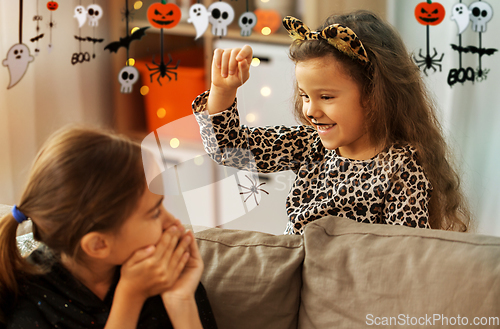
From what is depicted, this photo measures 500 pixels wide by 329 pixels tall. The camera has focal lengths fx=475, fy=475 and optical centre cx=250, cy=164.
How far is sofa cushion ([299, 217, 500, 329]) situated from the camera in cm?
75

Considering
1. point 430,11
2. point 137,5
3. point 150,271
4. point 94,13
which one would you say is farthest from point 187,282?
point 94,13

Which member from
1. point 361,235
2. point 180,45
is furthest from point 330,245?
point 180,45

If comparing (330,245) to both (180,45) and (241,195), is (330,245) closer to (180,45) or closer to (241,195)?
(241,195)

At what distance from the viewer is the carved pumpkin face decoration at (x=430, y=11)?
189cm

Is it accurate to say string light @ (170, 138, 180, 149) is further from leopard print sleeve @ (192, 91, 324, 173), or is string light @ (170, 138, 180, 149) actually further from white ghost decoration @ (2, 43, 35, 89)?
white ghost decoration @ (2, 43, 35, 89)

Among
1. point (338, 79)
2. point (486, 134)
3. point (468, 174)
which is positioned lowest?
point (468, 174)

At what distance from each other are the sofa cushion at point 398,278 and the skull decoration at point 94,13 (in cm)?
179

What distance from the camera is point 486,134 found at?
6.30 feet

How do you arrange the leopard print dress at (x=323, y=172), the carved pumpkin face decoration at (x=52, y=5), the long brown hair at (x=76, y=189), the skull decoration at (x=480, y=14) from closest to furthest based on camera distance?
the long brown hair at (x=76, y=189) < the leopard print dress at (x=323, y=172) < the skull decoration at (x=480, y=14) < the carved pumpkin face decoration at (x=52, y=5)

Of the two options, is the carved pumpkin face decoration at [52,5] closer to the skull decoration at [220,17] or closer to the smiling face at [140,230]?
the skull decoration at [220,17]

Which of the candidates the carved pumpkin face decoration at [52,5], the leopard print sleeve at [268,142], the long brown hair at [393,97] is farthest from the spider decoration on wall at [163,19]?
the long brown hair at [393,97]

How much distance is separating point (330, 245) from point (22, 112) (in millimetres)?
2045

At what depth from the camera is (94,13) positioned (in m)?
2.25

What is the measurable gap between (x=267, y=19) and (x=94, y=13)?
85 cm
